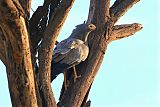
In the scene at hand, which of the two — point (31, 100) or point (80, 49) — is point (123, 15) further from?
point (31, 100)

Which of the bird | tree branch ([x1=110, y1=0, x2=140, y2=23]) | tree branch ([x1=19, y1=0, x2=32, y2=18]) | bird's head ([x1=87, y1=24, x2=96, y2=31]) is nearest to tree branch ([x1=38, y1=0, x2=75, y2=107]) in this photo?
tree branch ([x1=19, y1=0, x2=32, y2=18])

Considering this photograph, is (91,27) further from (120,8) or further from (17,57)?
(17,57)

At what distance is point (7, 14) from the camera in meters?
2.80

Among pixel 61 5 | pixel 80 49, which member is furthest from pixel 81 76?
pixel 61 5

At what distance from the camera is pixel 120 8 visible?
4.38 metres

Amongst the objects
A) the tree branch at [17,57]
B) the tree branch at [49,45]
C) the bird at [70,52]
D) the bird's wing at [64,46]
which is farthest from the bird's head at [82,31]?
the tree branch at [17,57]

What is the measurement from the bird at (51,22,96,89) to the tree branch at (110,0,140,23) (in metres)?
0.23

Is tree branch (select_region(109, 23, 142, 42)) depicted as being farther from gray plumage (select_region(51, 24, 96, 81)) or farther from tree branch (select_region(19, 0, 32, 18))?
tree branch (select_region(19, 0, 32, 18))

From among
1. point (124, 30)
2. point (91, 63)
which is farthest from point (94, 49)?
point (124, 30)

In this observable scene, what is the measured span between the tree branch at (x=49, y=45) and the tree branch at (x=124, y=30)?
3.23ft

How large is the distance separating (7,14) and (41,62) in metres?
0.76

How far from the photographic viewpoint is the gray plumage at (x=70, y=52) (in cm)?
416

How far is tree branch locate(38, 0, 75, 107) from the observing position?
3326mm

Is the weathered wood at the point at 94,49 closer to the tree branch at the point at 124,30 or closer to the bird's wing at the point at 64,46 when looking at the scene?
the tree branch at the point at 124,30
